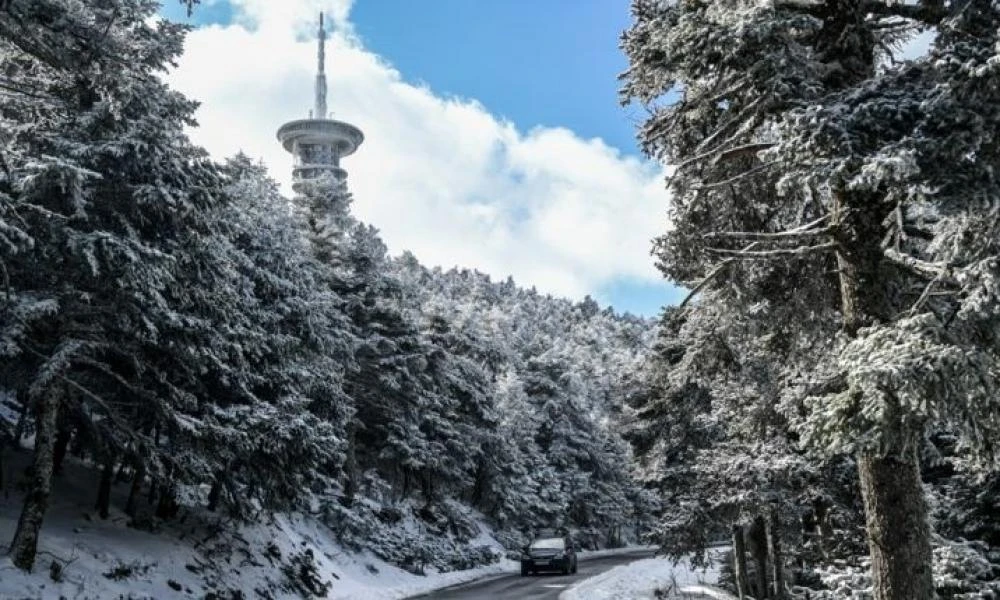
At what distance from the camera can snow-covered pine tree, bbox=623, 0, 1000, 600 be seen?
5887mm

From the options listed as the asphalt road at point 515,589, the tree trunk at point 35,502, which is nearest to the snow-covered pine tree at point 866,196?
the tree trunk at point 35,502

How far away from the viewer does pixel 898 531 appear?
702cm

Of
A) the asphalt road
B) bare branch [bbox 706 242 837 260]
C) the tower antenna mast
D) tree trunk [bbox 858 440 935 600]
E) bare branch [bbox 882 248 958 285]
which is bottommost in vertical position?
the asphalt road

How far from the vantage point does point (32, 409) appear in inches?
512

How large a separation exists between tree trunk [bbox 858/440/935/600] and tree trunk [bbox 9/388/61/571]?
11442 mm

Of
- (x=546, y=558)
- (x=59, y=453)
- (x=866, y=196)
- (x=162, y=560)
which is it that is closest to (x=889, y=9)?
(x=866, y=196)

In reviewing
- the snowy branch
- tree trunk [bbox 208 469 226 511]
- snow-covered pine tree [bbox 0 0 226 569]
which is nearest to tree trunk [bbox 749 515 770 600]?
tree trunk [bbox 208 469 226 511]

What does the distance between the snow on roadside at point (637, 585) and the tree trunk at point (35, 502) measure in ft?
45.6

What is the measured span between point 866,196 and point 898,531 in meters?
3.22

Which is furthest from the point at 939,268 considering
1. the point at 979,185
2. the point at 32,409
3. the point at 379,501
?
the point at 379,501

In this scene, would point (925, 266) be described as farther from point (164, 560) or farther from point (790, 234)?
point (164, 560)

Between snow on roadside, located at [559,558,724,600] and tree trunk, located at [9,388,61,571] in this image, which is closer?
tree trunk, located at [9,388,61,571]

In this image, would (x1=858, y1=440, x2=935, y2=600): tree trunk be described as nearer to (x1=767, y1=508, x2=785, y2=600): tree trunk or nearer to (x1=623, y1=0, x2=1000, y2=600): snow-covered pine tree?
(x1=623, y1=0, x2=1000, y2=600): snow-covered pine tree

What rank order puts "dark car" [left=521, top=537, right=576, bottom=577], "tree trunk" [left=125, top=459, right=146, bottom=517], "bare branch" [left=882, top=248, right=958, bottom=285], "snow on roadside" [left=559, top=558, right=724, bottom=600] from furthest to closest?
"dark car" [left=521, top=537, right=576, bottom=577] → "snow on roadside" [left=559, top=558, right=724, bottom=600] → "tree trunk" [left=125, top=459, right=146, bottom=517] → "bare branch" [left=882, top=248, right=958, bottom=285]
